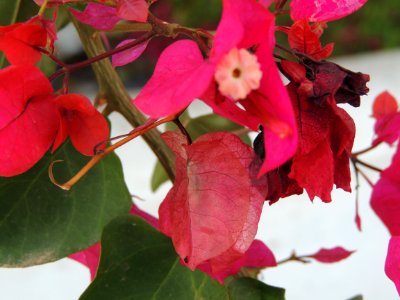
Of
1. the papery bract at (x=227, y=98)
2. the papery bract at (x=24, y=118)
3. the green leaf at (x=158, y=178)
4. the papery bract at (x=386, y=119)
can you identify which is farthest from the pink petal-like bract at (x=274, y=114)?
the green leaf at (x=158, y=178)

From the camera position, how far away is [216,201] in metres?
0.27

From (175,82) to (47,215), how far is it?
16 centimetres

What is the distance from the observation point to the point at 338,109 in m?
0.25

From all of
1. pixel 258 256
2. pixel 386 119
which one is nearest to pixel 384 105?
pixel 386 119

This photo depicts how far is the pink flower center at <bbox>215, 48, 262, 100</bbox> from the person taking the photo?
203 mm

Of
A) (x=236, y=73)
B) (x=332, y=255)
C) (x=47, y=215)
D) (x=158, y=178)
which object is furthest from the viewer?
(x=158, y=178)

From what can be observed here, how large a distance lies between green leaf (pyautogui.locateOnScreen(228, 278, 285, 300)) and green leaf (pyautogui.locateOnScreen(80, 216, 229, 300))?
2cm

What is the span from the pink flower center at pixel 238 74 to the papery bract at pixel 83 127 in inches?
3.5

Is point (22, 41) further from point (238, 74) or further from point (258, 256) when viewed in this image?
point (258, 256)

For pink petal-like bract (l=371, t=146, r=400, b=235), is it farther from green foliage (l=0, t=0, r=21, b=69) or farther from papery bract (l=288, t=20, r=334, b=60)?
green foliage (l=0, t=0, r=21, b=69)

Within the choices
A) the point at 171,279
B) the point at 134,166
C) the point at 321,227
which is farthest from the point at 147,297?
the point at 134,166

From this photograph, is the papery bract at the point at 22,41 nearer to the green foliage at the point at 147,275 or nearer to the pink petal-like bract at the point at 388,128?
the green foliage at the point at 147,275

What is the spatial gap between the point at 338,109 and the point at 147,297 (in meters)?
0.16

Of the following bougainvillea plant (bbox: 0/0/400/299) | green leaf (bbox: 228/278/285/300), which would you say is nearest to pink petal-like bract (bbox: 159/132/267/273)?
bougainvillea plant (bbox: 0/0/400/299)
